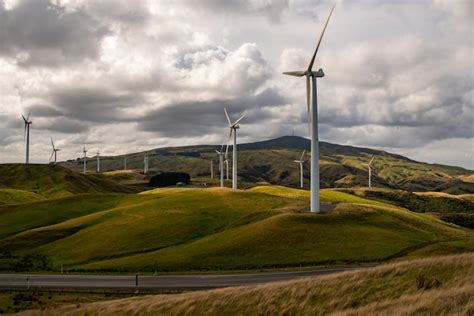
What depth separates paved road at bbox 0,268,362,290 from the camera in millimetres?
56819

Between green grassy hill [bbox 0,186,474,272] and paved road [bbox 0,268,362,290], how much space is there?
7.91m

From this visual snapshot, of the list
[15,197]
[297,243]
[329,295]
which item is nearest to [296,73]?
[297,243]

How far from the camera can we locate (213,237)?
90.9m

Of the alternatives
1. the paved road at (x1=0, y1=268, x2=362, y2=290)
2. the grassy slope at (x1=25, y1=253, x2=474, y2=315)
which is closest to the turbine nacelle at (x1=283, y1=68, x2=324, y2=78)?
the paved road at (x1=0, y1=268, x2=362, y2=290)

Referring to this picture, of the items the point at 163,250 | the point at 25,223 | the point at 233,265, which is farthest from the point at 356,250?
the point at 25,223

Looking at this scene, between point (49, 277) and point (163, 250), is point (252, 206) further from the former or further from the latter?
point (49, 277)

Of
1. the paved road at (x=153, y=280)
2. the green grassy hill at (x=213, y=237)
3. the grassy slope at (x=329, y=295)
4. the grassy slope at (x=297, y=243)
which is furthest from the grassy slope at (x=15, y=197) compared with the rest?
the grassy slope at (x=329, y=295)

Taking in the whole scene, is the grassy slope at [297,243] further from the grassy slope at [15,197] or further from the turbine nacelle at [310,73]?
the grassy slope at [15,197]

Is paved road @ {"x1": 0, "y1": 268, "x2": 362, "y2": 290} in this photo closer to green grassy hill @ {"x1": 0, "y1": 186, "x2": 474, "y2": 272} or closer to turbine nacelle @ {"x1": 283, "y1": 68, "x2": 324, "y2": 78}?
green grassy hill @ {"x1": 0, "y1": 186, "x2": 474, "y2": 272}

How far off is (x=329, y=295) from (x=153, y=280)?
3186 centimetres

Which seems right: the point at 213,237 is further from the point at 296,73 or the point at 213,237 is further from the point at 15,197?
the point at 15,197

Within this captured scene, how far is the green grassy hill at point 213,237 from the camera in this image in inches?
2980

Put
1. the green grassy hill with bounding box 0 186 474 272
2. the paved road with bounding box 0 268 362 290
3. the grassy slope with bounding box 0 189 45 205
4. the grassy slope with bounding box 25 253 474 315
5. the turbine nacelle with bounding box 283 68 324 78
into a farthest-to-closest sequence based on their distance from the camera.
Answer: the grassy slope with bounding box 0 189 45 205
the turbine nacelle with bounding box 283 68 324 78
the green grassy hill with bounding box 0 186 474 272
the paved road with bounding box 0 268 362 290
the grassy slope with bounding box 25 253 474 315

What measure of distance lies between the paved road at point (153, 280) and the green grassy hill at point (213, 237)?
25.9 ft
